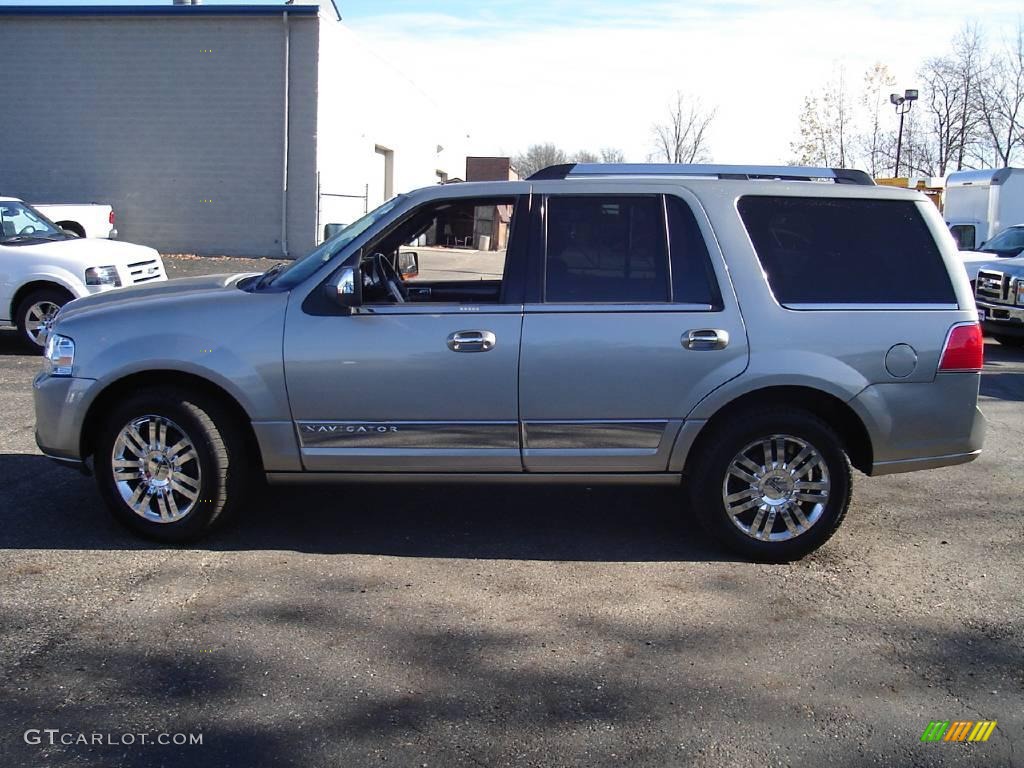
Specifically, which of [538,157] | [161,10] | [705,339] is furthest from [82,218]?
[538,157]

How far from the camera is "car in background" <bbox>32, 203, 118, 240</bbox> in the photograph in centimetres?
1894

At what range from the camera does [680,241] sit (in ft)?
16.6

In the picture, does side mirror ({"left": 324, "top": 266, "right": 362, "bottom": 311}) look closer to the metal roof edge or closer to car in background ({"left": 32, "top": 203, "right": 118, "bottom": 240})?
car in background ({"left": 32, "top": 203, "right": 118, "bottom": 240})

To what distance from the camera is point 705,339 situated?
491cm

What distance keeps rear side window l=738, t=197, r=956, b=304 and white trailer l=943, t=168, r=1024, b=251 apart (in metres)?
17.1

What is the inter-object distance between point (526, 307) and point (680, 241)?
2.88ft

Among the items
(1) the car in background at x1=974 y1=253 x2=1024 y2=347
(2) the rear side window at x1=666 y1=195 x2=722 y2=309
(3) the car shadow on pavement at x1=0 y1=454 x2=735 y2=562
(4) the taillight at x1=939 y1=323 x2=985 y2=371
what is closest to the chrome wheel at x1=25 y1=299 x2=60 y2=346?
(3) the car shadow on pavement at x1=0 y1=454 x2=735 y2=562

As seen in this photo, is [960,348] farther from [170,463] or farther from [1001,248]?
[1001,248]

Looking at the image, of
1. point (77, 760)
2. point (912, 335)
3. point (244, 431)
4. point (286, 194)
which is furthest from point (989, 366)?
point (286, 194)

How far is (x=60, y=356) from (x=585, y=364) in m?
2.75

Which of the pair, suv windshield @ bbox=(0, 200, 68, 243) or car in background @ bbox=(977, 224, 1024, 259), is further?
car in background @ bbox=(977, 224, 1024, 259)

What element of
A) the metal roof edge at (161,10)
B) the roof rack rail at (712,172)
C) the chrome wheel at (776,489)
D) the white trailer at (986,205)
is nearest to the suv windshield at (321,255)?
the roof rack rail at (712,172)

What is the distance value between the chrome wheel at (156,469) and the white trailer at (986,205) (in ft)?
63.0

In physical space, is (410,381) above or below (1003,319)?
below
